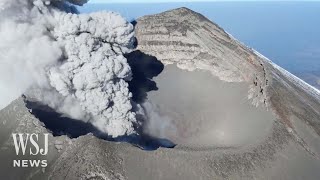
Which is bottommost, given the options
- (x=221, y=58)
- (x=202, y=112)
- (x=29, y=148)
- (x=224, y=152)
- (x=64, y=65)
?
(x=202, y=112)

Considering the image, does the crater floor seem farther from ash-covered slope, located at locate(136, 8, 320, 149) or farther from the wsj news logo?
the wsj news logo

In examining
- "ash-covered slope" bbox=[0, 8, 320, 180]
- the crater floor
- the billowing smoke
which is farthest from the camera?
the billowing smoke

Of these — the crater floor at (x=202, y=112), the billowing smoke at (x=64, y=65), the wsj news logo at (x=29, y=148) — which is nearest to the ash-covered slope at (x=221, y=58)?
the crater floor at (x=202, y=112)

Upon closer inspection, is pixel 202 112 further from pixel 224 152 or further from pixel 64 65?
pixel 64 65

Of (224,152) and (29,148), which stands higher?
(224,152)

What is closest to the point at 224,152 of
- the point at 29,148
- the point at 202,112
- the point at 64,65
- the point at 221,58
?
the point at 202,112

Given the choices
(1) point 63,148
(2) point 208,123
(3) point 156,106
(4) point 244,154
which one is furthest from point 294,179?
(3) point 156,106

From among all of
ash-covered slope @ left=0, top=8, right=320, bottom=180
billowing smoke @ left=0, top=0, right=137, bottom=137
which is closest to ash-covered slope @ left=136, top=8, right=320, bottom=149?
ash-covered slope @ left=0, top=8, right=320, bottom=180
